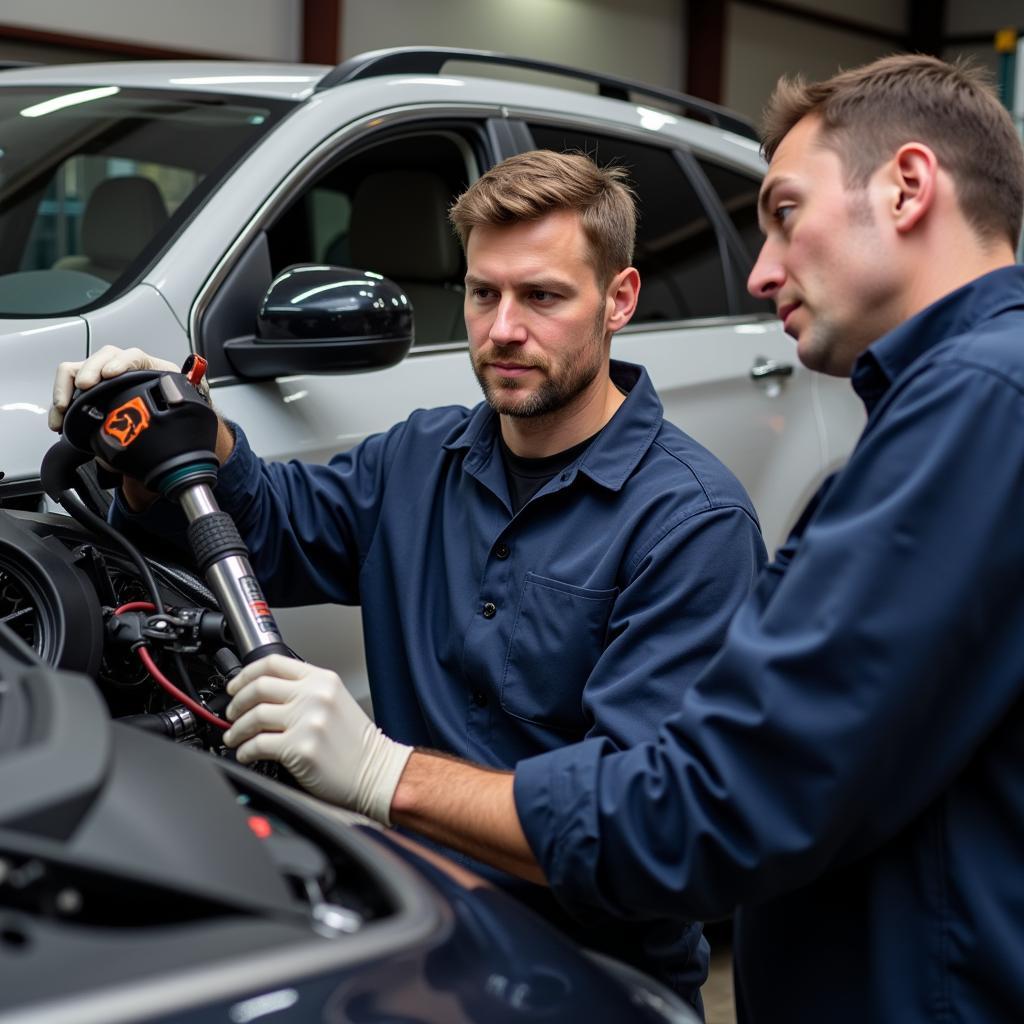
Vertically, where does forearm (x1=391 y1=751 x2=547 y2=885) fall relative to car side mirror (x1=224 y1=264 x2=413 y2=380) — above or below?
below

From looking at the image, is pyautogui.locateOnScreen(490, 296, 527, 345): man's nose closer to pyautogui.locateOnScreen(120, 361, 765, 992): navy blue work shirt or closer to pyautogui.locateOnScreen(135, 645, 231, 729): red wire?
pyautogui.locateOnScreen(120, 361, 765, 992): navy blue work shirt

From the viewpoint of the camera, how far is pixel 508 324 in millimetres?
2014

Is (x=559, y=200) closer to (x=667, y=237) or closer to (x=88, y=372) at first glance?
(x=88, y=372)

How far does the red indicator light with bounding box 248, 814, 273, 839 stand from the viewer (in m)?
1.04

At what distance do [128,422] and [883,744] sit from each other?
1049mm

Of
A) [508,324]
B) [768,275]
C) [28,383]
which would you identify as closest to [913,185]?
[768,275]

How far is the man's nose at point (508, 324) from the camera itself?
2.00 metres

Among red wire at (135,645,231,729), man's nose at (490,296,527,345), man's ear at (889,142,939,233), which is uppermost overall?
man's ear at (889,142,939,233)

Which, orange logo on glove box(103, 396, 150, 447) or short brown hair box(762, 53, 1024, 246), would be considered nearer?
short brown hair box(762, 53, 1024, 246)

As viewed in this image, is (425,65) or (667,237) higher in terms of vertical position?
(425,65)

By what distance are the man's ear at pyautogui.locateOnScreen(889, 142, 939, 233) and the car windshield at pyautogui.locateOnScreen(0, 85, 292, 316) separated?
1271 millimetres

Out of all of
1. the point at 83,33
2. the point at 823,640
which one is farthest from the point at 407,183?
the point at 83,33

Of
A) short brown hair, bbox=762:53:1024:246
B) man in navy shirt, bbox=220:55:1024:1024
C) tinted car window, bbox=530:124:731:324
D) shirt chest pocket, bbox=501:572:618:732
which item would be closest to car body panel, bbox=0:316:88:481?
shirt chest pocket, bbox=501:572:618:732

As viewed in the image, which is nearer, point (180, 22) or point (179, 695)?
point (179, 695)
